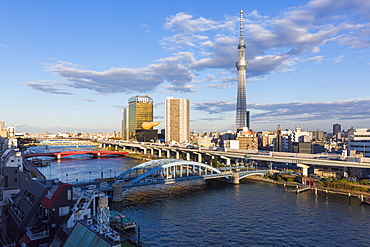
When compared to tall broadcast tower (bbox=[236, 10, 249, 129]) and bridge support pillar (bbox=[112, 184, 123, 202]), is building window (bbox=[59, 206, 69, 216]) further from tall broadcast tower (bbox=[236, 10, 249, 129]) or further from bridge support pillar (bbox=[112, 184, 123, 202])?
tall broadcast tower (bbox=[236, 10, 249, 129])

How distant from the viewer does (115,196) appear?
40438 millimetres

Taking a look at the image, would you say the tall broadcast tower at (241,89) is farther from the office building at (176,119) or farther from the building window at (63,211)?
the building window at (63,211)

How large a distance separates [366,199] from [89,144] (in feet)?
537

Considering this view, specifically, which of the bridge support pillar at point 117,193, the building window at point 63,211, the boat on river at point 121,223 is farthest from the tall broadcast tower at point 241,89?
the building window at point 63,211

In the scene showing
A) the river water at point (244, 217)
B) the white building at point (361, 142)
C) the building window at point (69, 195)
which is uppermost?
the white building at point (361, 142)

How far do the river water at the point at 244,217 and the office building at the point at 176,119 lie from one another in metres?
129

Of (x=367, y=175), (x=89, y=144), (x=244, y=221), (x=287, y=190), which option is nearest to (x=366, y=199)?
(x=287, y=190)

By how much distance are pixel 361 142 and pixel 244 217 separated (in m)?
50.5

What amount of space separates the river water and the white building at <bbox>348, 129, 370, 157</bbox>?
94.7 ft

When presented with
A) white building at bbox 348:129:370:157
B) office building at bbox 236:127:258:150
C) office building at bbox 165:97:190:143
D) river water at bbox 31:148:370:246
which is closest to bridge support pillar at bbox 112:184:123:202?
river water at bbox 31:148:370:246

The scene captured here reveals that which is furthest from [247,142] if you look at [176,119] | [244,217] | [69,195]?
[69,195]

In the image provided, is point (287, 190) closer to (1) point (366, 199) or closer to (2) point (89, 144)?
(1) point (366, 199)

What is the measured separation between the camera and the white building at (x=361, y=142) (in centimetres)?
6600

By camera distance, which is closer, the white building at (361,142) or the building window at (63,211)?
the building window at (63,211)
